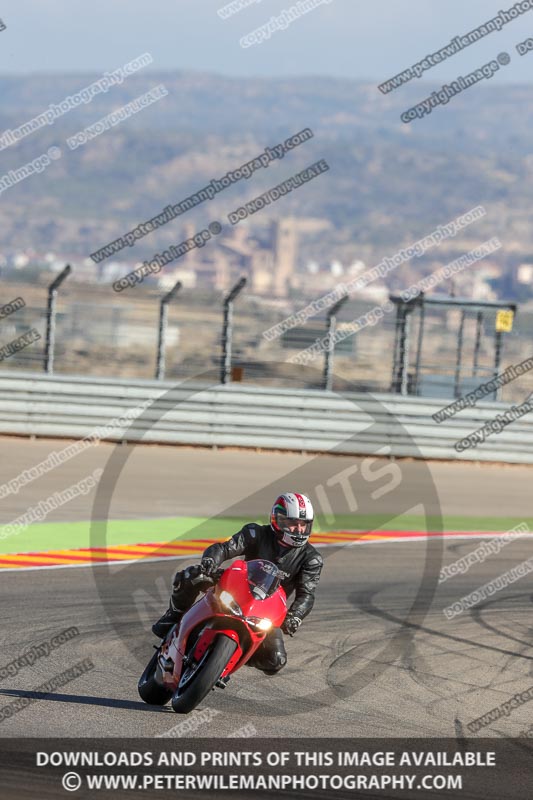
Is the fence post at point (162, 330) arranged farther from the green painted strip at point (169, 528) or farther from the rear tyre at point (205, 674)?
the rear tyre at point (205, 674)

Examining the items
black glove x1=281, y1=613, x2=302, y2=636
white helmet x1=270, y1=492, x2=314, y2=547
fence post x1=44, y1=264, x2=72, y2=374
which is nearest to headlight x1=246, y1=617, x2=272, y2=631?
black glove x1=281, y1=613, x2=302, y2=636

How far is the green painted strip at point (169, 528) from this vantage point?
1419 cm

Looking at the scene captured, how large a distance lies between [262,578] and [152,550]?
622 cm

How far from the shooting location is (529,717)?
8445mm

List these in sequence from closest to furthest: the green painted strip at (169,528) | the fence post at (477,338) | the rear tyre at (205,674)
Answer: the rear tyre at (205,674), the green painted strip at (169,528), the fence post at (477,338)

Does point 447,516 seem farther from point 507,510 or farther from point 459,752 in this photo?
point 459,752

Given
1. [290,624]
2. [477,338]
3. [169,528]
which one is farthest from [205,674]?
[477,338]

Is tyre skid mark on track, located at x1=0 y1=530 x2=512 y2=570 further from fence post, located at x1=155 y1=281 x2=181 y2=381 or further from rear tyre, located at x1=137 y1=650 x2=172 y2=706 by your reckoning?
fence post, located at x1=155 y1=281 x2=181 y2=381

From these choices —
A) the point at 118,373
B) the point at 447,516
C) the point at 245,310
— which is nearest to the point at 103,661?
the point at 447,516

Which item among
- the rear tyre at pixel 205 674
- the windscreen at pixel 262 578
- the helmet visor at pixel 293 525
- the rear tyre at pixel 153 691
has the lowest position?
the rear tyre at pixel 153 691

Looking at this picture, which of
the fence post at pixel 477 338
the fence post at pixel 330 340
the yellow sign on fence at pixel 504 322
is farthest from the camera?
the fence post at pixel 477 338

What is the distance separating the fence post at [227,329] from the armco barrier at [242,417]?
1.10 feet

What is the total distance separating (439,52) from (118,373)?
23.0 metres

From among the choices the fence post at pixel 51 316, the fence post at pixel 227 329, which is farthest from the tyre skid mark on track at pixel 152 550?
the fence post at pixel 51 316
